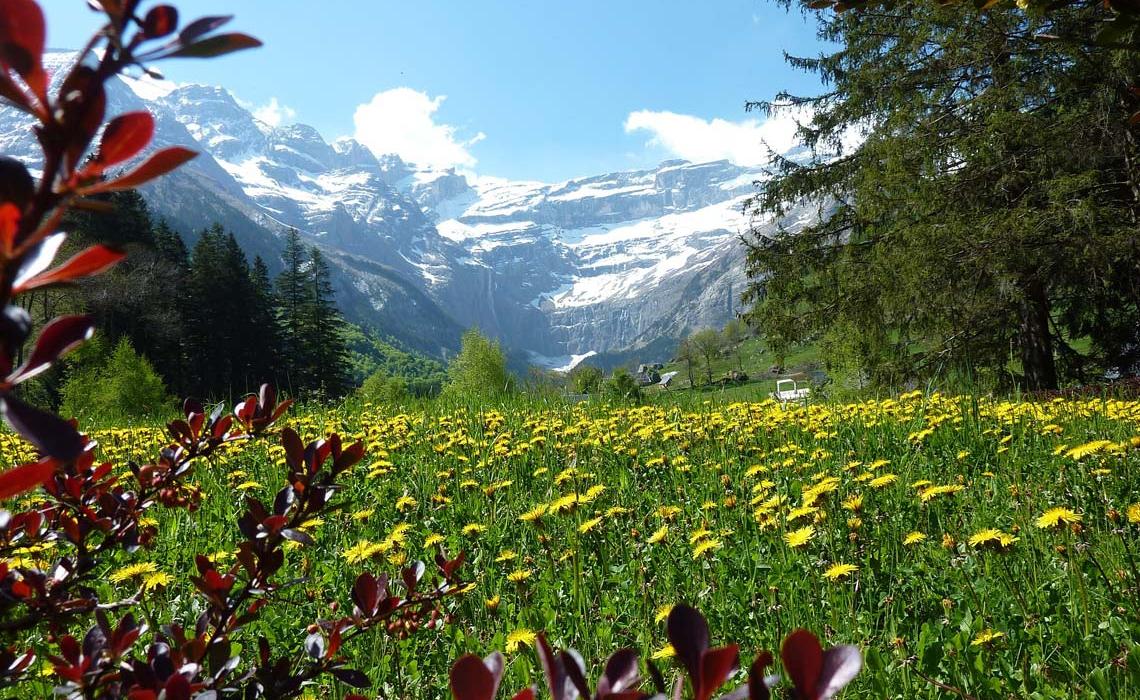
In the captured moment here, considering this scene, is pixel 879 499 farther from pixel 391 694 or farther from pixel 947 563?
pixel 391 694

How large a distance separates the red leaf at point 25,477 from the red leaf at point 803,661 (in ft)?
1.73

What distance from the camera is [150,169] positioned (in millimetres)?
418

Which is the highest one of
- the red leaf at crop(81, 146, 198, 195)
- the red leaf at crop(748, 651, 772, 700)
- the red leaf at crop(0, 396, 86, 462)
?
the red leaf at crop(81, 146, 198, 195)

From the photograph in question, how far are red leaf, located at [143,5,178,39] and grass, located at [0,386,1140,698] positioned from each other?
3.84 feet

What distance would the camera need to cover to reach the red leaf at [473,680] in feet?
1.48

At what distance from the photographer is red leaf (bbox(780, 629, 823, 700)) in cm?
44

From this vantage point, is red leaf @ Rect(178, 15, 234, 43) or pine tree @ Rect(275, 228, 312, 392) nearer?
red leaf @ Rect(178, 15, 234, 43)

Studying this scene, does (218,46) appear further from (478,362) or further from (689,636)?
(478,362)

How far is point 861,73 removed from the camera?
11344 mm

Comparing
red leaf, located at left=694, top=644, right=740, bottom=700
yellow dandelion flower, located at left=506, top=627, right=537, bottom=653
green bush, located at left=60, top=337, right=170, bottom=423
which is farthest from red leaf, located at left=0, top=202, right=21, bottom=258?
green bush, located at left=60, top=337, right=170, bottom=423

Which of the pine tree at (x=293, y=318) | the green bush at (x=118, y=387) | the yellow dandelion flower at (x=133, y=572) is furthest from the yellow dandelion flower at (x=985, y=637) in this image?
the pine tree at (x=293, y=318)

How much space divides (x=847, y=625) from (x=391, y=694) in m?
1.33

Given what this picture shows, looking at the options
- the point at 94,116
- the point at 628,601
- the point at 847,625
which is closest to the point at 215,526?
the point at 628,601

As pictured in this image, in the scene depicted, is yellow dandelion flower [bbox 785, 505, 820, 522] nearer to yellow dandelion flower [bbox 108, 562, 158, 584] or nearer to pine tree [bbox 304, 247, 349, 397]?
yellow dandelion flower [bbox 108, 562, 158, 584]
